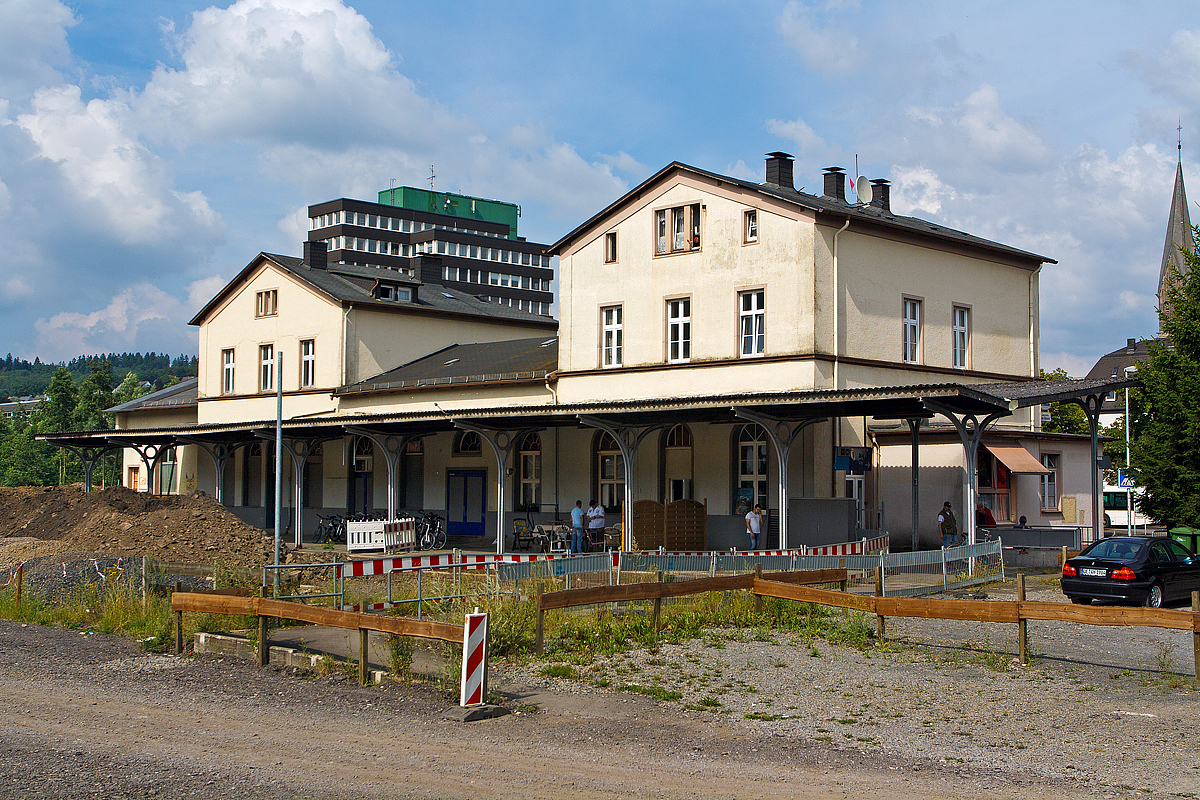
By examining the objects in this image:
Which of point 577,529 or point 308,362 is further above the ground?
point 308,362

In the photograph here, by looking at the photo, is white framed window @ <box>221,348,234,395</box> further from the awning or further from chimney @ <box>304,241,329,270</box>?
the awning

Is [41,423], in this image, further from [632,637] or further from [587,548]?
[632,637]

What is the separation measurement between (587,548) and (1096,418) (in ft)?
39.9

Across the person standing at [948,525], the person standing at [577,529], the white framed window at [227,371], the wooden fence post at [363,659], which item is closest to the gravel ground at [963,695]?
the wooden fence post at [363,659]

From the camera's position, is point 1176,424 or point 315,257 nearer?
point 1176,424

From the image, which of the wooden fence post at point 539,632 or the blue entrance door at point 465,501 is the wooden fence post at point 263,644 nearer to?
the wooden fence post at point 539,632

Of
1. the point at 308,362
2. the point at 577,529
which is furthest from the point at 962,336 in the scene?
the point at 308,362

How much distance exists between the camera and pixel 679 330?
29000 mm

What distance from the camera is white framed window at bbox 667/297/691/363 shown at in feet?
94.7

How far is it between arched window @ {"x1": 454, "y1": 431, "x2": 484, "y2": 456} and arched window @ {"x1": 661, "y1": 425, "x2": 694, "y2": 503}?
7426 millimetres

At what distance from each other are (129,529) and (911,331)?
20.3 m

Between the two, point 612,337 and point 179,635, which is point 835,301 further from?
point 179,635

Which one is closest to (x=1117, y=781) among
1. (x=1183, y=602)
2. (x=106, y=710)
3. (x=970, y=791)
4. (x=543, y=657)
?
(x=970, y=791)

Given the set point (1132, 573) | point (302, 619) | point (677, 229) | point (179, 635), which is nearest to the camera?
point (302, 619)
